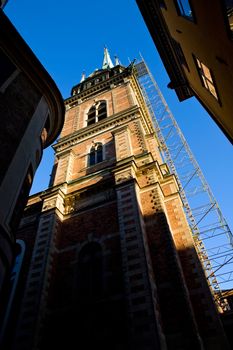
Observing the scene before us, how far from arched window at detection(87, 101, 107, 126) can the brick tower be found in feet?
21.6

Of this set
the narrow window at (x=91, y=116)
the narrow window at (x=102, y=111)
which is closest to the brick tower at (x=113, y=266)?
the narrow window at (x=102, y=111)

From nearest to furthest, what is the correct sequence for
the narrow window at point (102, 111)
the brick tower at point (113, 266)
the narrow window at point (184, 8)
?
the narrow window at point (184, 8) < the brick tower at point (113, 266) < the narrow window at point (102, 111)

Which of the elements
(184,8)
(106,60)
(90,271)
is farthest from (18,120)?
(106,60)

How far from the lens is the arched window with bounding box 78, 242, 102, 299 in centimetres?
1234

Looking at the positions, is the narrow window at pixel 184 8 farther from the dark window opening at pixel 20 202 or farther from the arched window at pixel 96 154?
the arched window at pixel 96 154

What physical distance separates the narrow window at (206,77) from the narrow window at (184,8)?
59.3 inches

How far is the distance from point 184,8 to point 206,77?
2471mm

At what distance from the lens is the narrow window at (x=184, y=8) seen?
30.0 feet

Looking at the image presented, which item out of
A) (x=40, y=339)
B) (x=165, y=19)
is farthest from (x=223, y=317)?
(x=165, y=19)

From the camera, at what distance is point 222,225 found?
2683 cm

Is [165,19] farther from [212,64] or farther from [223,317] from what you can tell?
[223,317]

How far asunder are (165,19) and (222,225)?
66.7ft

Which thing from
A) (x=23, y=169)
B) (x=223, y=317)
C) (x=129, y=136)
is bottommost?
(x=223, y=317)

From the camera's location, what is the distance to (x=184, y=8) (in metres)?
9.59
